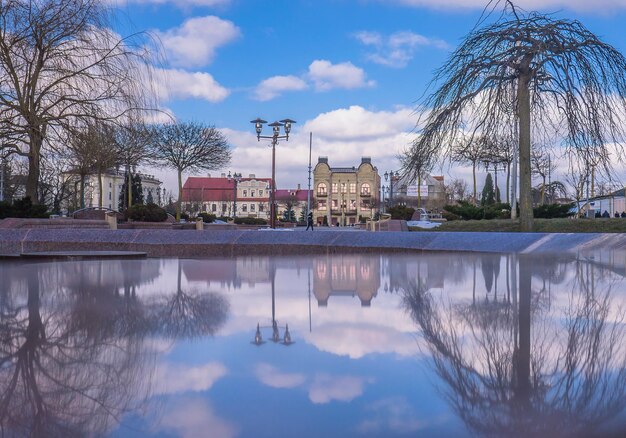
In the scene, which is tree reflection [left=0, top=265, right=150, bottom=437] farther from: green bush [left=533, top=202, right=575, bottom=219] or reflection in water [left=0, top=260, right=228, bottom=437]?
green bush [left=533, top=202, right=575, bottom=219]

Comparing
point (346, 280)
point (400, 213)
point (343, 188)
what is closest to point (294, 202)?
point (343, 188)

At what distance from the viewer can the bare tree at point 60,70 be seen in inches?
541

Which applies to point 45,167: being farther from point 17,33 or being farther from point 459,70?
point 459,70

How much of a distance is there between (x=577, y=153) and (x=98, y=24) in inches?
450

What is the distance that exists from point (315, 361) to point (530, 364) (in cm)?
101

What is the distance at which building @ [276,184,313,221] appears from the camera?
75625mm

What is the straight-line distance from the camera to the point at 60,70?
1406 cm

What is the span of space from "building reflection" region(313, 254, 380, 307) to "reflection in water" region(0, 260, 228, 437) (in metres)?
1.00

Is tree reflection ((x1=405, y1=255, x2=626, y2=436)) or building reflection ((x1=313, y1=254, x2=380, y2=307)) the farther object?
building reflection ((x1=313, y1=254, x2=380, y2=307))

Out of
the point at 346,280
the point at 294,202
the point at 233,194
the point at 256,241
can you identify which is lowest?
the point at 346,280

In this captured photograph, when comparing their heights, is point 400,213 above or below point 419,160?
below

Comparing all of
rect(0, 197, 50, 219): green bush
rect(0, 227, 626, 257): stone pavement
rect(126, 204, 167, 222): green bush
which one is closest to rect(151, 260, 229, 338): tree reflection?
rect(0, 227, 626, 257): stone pavement

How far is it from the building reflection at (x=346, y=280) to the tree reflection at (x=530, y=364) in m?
0.69

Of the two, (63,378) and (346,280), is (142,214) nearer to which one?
(346,280)
